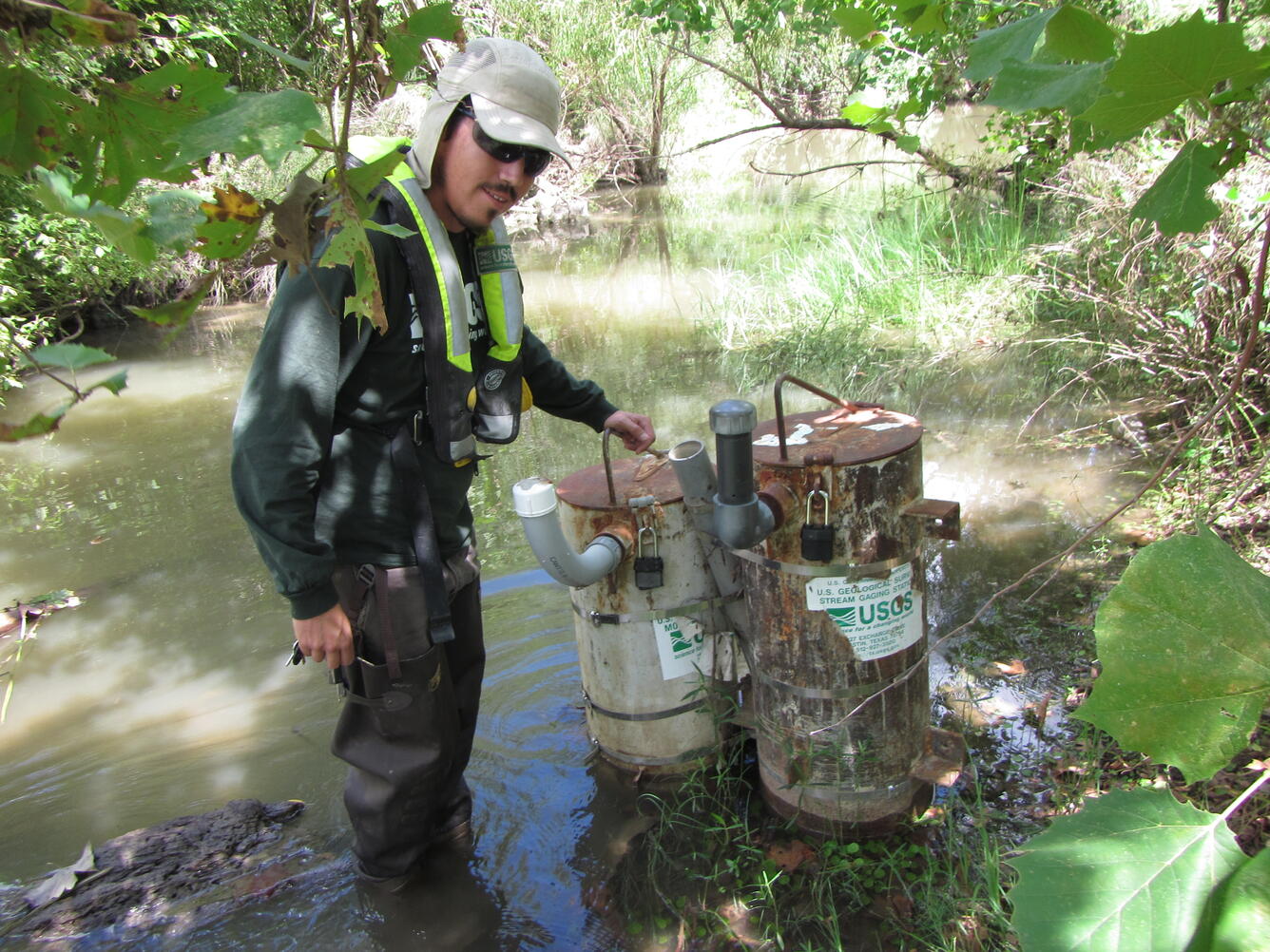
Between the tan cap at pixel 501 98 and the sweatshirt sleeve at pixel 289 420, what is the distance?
472 millimetres

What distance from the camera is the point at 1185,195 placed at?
1.16m

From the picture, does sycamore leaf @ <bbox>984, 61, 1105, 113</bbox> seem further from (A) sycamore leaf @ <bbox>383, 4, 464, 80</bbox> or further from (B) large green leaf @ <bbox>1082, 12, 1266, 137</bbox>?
(A) sycamore leaf @ <bbox>383, 4, 464, 80</bbox>

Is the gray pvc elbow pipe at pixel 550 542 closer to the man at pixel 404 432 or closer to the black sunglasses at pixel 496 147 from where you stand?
the man at pixel 404 432

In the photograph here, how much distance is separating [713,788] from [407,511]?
1.33 metres

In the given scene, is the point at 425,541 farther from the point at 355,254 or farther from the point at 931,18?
the point at 931,18

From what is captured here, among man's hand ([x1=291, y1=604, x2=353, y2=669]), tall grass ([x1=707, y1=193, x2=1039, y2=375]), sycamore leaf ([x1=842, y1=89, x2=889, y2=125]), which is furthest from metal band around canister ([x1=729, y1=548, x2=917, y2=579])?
tall grass ([x1=707, y1=193, x2=1039, y2=375])

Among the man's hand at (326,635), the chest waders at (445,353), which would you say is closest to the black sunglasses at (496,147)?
the chest waders at (445,353)

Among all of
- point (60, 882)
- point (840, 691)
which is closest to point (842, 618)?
point (840, 691)

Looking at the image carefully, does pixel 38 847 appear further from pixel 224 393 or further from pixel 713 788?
pixel 224 393

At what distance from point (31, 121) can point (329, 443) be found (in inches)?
51.5

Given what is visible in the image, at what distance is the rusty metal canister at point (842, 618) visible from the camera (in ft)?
7.54

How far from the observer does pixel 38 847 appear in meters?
3.04

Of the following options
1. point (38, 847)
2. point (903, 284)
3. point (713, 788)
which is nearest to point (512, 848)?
point (713, 788)

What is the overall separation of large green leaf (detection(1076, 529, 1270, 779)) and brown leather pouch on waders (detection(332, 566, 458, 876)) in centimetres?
182
